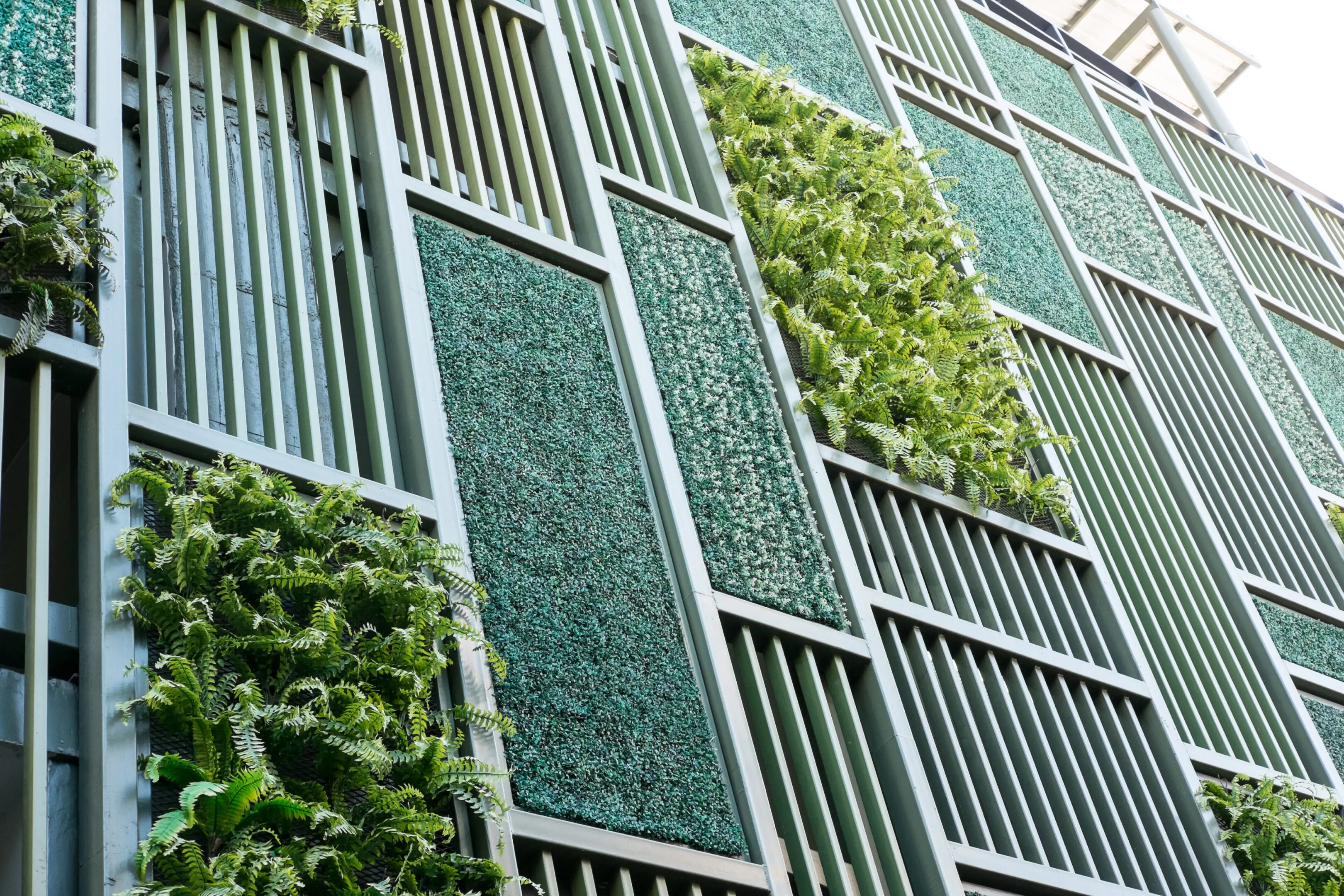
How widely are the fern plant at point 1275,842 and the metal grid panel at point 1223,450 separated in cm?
197

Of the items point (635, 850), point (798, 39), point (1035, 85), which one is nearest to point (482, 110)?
point (798, 39)

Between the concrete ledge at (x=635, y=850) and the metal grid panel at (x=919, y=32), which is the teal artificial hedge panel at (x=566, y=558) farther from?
the metal grid panel at (x=919, y=32)

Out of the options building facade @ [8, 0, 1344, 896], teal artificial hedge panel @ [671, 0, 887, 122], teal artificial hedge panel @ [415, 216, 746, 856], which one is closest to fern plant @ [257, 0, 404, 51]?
building facade @ [8, 0, 1344, 896]

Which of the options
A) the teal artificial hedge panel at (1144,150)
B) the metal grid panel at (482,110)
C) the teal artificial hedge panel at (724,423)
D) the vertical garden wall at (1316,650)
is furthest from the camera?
the teal artificial hedge panel at (1144,150)

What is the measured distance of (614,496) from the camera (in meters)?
5.80

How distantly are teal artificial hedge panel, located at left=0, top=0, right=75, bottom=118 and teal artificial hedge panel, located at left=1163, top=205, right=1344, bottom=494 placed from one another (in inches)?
319

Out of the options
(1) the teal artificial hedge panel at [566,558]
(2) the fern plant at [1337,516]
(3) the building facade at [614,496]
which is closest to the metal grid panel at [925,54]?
(3) the building facade at [614,496]

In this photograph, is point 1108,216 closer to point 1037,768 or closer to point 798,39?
point 798,39

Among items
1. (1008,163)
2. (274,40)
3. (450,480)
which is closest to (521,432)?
(450,480)

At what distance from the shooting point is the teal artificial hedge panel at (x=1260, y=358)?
33.8 ft

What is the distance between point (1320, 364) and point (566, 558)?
27.4 feet

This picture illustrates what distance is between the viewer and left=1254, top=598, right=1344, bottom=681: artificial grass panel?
8.42 metres

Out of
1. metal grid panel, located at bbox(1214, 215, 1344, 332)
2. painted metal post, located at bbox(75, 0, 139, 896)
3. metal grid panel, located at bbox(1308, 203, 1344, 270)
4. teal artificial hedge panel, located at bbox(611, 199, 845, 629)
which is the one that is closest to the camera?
painted metal post, located at bbox(75, 0, 139, 896)

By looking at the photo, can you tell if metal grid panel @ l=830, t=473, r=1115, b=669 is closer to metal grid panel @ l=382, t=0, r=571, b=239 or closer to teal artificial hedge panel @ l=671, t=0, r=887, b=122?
metal grid panel @ l=382, t=0, r=571, b=239
